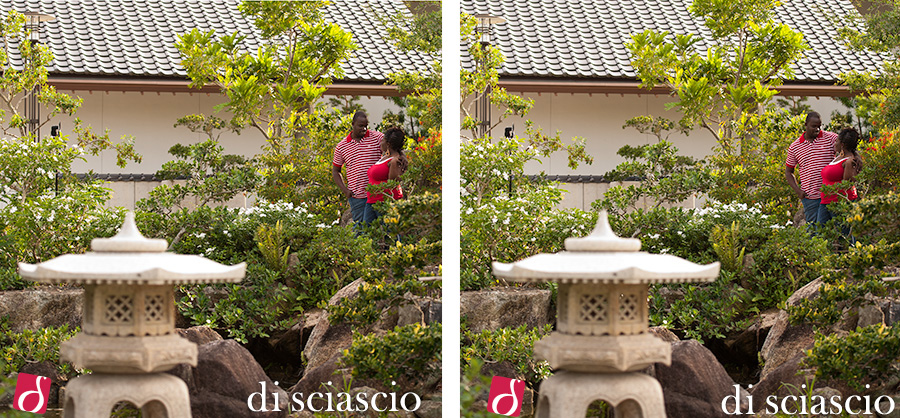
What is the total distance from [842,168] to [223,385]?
3012mm

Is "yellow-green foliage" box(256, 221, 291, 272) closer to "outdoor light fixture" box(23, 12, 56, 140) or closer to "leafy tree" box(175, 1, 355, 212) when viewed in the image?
"leafy tree" box(175, 1, 355, 212)

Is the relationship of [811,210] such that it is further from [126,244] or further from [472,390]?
[126,244]

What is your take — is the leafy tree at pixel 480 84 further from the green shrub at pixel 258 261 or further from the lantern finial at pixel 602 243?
the lantern finial at pixel 602 243

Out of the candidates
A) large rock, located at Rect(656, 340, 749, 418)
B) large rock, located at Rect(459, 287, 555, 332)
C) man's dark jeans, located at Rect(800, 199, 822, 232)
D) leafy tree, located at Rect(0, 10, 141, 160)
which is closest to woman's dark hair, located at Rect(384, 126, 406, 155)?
large rock, located at Rect(459, 287, 555, 332)

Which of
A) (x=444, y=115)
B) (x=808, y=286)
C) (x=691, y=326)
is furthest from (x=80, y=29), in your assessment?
(x=808, y=286)

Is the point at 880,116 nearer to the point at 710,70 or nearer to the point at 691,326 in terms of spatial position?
the point at 710,70

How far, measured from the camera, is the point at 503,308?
3.98 m

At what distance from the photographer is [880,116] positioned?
194 inches

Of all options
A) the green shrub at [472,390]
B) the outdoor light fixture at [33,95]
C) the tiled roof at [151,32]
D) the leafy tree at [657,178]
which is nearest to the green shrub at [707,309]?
the leafy tree at [657,178]

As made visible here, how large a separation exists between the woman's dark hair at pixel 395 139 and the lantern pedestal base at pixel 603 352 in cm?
175

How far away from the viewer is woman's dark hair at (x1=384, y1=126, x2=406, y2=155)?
4.25 meters

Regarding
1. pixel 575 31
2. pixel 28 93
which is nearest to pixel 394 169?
pixel 575 31

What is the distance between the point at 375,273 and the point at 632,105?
6.91 feet

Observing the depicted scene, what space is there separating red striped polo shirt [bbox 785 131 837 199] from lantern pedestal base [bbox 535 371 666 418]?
2.04 metres
